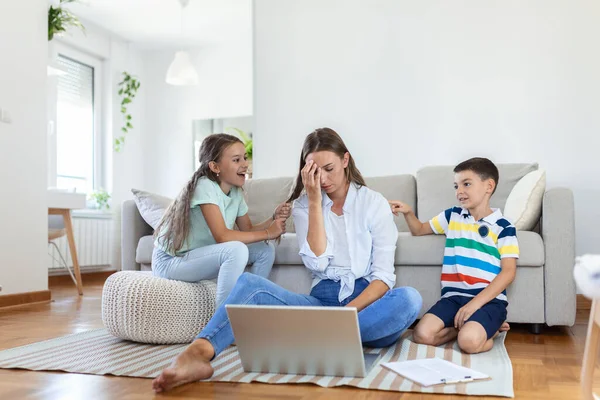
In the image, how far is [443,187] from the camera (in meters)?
3.22

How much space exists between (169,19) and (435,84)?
2907 mm

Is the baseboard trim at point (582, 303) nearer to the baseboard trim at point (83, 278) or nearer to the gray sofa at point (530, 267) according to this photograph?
the gray sofa at point (530, 267)

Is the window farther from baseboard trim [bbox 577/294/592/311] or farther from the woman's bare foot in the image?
the woman's bare foot

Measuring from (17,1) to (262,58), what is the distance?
1.51m

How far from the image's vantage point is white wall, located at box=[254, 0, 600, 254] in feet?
11.7

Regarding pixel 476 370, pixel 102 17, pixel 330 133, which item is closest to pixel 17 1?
pixel 102 17

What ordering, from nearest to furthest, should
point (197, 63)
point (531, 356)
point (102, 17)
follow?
point (531, 356)
point (102, 17)
point (197, 63)

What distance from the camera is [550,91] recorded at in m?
3.60

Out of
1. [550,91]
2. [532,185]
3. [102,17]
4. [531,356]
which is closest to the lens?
[531,356]

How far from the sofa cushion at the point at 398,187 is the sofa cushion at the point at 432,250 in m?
0.64

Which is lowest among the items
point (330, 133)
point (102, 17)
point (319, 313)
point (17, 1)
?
point (319, 313)

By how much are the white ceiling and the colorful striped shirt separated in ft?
11.6

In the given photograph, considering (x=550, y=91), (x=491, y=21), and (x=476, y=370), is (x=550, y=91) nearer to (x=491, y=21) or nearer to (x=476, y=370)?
(x=491, y=21)

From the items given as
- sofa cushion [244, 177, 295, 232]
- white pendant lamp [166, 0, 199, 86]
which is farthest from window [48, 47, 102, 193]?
sofa cushion [244, 177, 295, 232]
